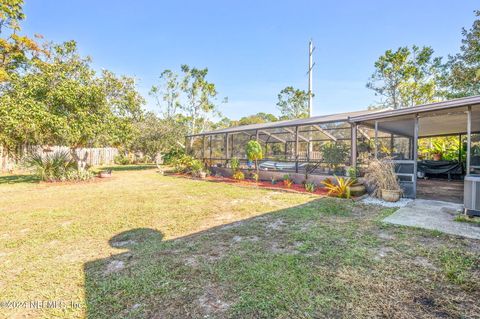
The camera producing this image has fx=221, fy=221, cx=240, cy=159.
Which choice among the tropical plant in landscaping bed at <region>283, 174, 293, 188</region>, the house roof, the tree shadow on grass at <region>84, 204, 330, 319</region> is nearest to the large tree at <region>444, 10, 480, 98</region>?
the house roof

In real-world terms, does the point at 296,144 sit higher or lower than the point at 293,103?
lower

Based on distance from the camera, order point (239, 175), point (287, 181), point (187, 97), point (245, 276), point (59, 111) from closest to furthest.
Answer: point (245, 276), point (287, 181), point (59, 111), point (239, 175), point (187, 97)

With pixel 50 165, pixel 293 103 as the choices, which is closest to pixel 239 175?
pixel 50 165

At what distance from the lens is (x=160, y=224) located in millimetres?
4531

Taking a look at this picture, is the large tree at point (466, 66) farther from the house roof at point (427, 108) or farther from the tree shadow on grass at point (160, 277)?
the tree shadow on grass at point (160, 277)

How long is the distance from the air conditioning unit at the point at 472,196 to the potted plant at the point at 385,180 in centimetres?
151

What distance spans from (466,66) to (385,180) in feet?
41.6

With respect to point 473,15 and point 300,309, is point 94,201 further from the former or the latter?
point 473,15

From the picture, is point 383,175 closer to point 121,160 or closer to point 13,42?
point 121,160

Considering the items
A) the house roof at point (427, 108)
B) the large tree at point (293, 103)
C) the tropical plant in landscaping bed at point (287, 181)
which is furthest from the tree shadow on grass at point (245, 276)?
the large tree at point (293, 103)

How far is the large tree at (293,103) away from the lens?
25703mm

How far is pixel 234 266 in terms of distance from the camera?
109 inches

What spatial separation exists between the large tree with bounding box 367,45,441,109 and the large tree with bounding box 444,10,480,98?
1.55m

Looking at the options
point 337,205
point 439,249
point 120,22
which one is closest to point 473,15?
point 337,205
